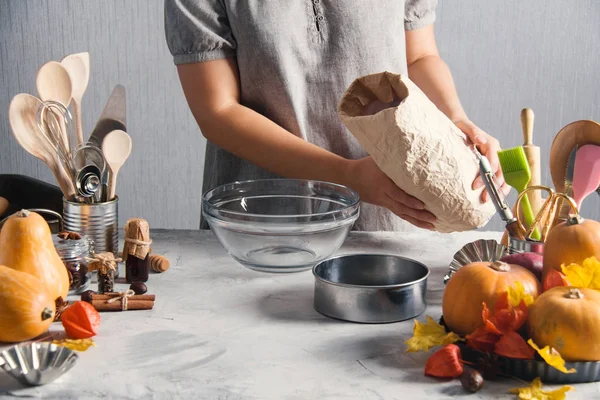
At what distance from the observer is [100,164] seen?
1.18 m

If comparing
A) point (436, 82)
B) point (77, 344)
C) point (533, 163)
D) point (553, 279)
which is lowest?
point (77, 344)

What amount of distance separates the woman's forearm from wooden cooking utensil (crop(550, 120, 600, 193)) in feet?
1.52

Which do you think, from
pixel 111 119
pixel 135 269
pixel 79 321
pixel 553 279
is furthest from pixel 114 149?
pixel 553 279

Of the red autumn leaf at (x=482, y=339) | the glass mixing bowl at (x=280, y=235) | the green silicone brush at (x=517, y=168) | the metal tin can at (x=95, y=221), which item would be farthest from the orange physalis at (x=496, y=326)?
the metal tin can at (x=95, y=221)

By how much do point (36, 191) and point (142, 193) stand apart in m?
1.22

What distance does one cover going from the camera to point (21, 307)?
884 mm

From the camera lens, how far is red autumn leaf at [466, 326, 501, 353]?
2.74 feet

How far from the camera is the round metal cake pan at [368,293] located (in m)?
0.97

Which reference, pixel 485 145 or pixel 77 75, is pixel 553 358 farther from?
pixel 77 75

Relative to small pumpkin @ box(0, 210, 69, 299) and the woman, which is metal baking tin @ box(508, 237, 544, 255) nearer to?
the woman

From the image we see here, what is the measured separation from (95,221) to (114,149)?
12 cm

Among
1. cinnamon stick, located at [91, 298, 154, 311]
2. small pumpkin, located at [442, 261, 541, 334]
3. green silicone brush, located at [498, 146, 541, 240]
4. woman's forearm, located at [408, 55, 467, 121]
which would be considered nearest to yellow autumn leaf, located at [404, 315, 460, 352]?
small pumpkin, located at [442, 261, 541, 334]

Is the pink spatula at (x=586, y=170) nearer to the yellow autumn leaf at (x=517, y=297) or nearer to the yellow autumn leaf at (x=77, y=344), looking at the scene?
the yellow autumn leaf at (x=517, y=297)

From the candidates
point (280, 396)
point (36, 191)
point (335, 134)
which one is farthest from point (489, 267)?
point (36, 191)
